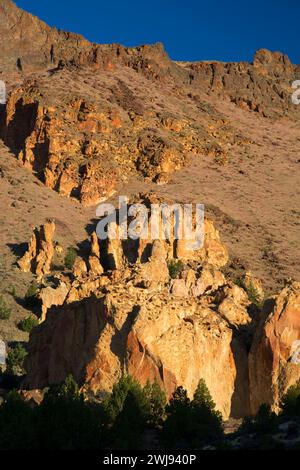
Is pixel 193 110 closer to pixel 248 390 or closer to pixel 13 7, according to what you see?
pixel 13 7

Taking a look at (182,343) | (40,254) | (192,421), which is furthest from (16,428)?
(40,254)

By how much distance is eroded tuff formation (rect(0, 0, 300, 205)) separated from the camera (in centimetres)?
8531

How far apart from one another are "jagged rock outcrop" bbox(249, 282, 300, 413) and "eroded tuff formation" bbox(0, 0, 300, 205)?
54467mm

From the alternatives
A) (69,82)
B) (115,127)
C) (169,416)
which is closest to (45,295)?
(169,416)

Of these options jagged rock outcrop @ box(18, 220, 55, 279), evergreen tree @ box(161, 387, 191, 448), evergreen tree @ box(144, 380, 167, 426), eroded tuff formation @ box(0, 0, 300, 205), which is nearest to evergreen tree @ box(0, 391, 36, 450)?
evergreen tree @ box(161, 387, 191, 448)

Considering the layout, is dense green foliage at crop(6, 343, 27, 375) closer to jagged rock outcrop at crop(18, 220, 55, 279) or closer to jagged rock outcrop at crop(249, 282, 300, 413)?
jagged rock outcrop at crop(18, 220, 55, 279)

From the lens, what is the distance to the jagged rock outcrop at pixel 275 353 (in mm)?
25797

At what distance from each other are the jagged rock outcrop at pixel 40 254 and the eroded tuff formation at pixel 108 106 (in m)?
17.3

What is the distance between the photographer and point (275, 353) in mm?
25875

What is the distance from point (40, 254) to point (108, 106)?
38.2m

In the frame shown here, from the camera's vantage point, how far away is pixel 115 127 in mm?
93125

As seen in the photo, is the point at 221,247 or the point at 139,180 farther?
the point at 139,180

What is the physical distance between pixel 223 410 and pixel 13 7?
106m
